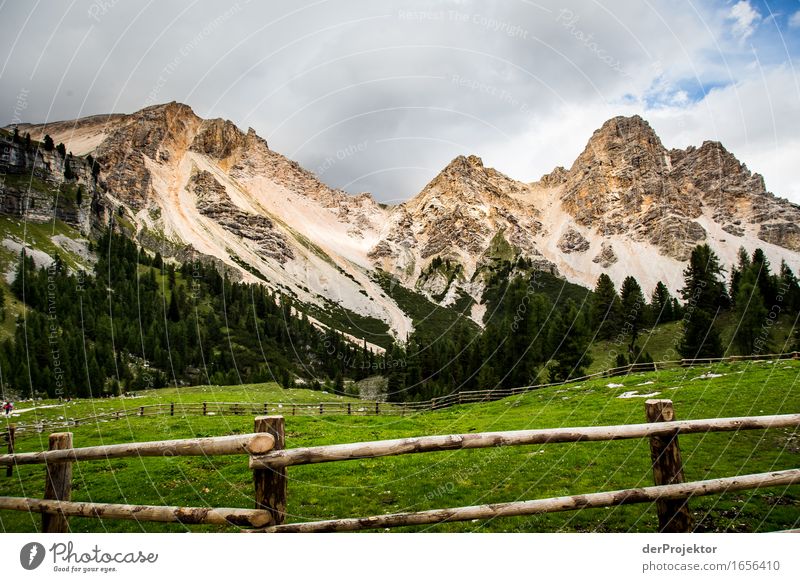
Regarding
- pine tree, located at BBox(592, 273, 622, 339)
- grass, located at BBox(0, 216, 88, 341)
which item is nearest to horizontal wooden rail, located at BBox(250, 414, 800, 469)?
pine tree, located at BBox(592, 273, 622, 339)

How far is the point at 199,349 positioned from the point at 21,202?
89908mm

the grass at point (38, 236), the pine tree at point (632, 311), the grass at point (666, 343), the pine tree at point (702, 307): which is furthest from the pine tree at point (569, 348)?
the grass at point (38, 236)

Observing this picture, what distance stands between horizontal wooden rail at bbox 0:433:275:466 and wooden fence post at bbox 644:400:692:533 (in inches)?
216

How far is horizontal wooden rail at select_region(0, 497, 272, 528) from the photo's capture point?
5.82m

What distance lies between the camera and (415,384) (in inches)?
3179

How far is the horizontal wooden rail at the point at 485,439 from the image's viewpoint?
19.2 feet

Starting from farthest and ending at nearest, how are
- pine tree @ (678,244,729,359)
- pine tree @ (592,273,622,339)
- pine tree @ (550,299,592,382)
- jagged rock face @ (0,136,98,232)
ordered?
jagged rock face @ (0,136,98,232) → pine tree @ (592,273,622,339) → pine tree @ (678,244,729,359) → pine tree @ (550,299,592,382)

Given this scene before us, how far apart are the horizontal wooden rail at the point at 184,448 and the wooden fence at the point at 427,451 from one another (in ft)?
0.05

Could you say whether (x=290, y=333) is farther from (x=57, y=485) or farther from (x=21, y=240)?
(x=57, y=485)

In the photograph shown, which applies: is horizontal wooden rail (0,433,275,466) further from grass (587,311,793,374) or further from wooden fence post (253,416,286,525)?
grass (587,311,793,374)

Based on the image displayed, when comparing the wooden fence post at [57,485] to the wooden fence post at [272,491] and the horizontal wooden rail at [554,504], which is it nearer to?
the wooden fence post at [272,491]
